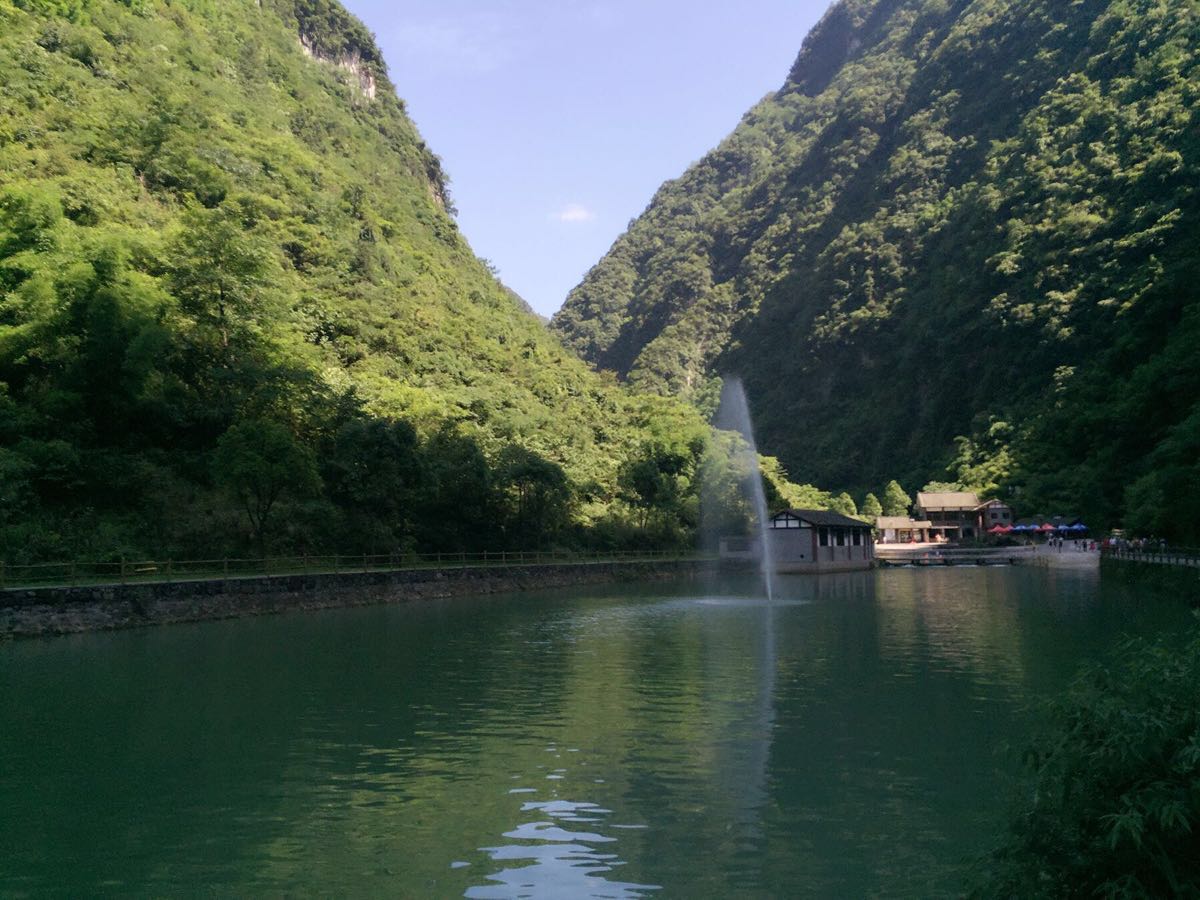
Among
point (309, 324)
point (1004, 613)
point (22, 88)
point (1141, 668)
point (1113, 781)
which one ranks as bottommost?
point (1004, 613)

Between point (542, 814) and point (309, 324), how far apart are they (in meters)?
70.4

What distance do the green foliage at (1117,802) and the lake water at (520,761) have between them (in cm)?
156

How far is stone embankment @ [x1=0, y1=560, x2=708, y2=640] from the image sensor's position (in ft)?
104

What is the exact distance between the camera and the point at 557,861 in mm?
9805

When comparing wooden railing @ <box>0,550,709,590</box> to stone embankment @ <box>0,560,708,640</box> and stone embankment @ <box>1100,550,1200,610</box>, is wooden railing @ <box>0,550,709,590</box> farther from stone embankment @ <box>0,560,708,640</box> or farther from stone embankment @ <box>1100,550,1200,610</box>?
stone embankment @ <box>1100,550,1200,610</box>

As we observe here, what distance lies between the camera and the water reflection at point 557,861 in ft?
29.2

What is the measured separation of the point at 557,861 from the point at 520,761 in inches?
174

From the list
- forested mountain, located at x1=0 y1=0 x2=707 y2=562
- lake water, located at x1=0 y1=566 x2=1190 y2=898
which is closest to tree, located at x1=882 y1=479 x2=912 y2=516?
forested mountain, located at x1=0 y1=0 x2=707 y2=562

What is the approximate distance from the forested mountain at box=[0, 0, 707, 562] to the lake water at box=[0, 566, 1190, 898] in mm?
20249

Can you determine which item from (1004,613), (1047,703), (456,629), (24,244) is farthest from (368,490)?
(1047,703)

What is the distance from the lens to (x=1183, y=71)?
4747 inches

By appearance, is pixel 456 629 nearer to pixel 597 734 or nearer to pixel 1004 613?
pixel 597 734

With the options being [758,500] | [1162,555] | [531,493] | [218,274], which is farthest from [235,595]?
[758,500]

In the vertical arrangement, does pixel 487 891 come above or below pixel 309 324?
below
